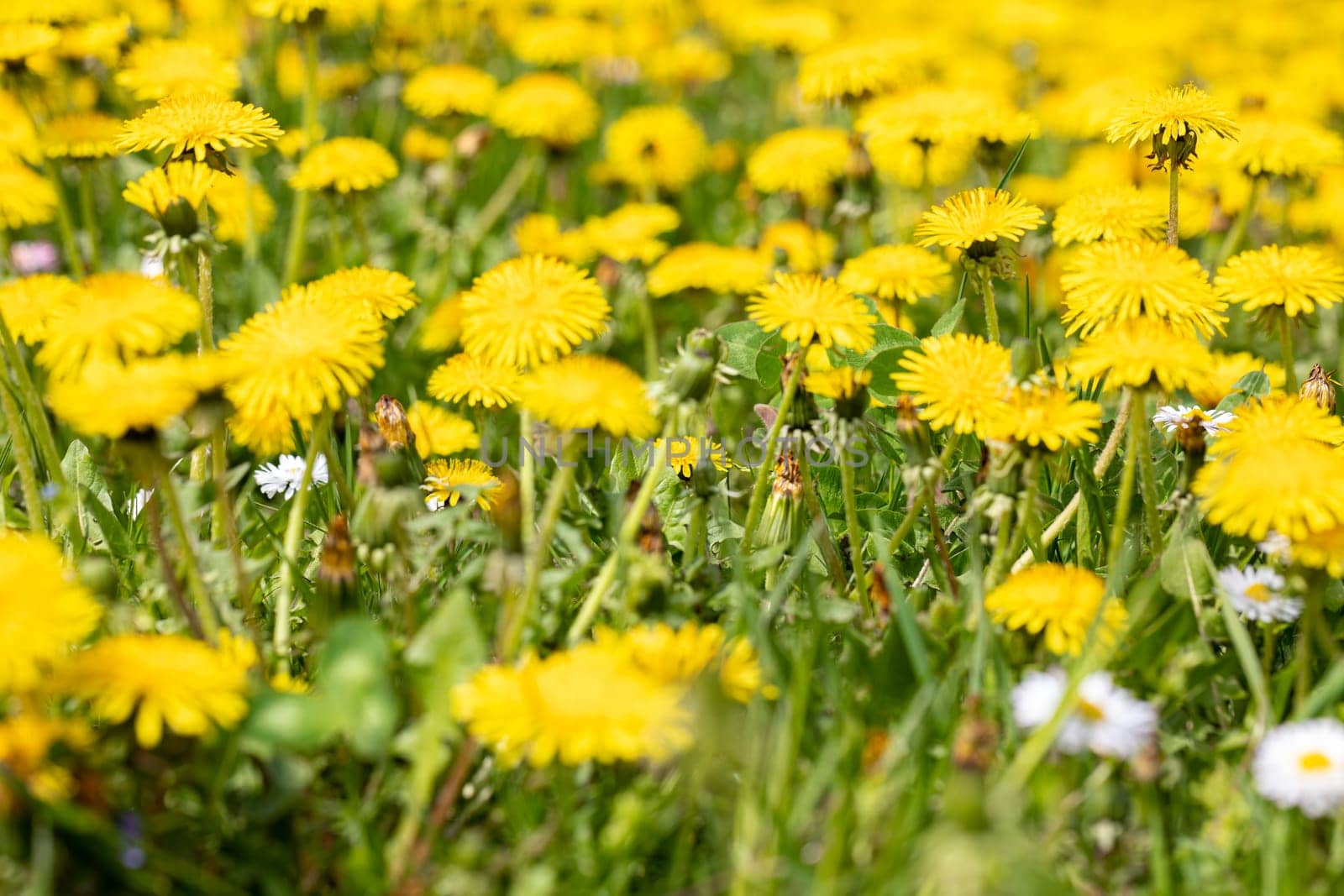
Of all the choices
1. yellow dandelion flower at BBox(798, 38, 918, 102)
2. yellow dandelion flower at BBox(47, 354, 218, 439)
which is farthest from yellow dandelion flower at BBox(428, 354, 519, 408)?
yellow dandelion flower at BBox(798, 38, 918, 102)

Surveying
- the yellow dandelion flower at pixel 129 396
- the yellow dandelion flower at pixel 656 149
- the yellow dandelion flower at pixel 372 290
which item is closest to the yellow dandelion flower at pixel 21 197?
the yellow dandelion flower at pixel 372 290

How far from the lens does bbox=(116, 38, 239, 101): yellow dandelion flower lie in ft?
8.46

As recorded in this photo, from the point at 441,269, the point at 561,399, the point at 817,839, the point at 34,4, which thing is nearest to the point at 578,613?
the point at 561,399

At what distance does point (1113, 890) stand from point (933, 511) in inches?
27.1

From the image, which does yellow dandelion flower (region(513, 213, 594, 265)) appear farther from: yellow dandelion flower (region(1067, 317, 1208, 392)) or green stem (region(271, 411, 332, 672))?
yellow dandelion flower (region(1067, 317, 1208, 392))

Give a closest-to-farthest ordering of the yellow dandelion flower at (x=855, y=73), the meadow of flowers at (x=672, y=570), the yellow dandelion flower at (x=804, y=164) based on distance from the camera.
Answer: the meadow of flowers at (x=672, y=570)
the yellow dandelion flower at (x=855, y=73)
the yellow dandelion flower at (x=804, y=164)

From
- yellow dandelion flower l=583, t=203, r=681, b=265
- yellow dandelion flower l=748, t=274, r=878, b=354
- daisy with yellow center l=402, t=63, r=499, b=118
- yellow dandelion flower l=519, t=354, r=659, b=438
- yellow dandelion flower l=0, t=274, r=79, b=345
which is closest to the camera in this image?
yellow dandelion flower l=519, t=354, r=659, b=438

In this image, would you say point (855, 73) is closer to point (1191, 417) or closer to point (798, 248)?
point (798, 248)

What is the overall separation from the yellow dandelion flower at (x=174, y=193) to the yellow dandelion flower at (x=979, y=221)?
1.18m

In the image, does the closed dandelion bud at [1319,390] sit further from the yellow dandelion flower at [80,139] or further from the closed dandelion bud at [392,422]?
the yellow dandelion flower at [80,139]

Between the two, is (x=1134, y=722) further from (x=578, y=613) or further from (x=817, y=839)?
(x=578, y=613)

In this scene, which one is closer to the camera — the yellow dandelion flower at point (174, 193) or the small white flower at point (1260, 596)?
the small white flower at point (1260, 596)

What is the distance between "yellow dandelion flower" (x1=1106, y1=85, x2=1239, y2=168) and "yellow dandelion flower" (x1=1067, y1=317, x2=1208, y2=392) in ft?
1.69

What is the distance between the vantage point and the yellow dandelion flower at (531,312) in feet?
5.71
